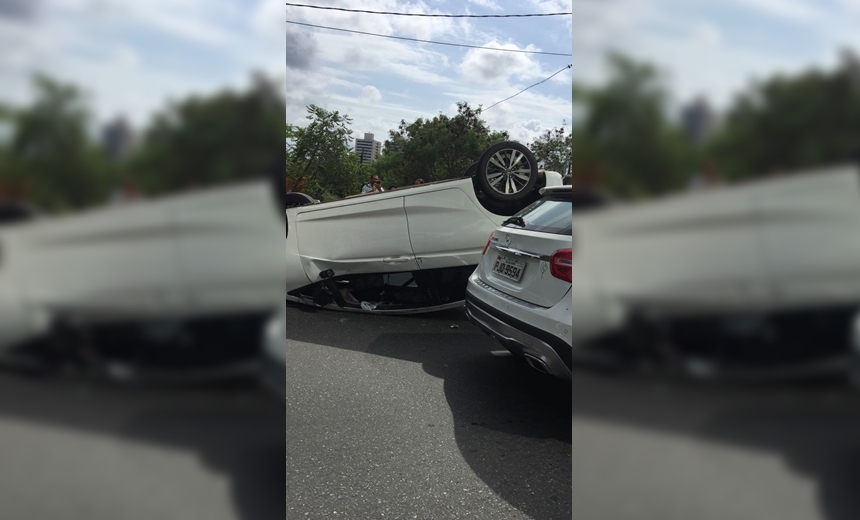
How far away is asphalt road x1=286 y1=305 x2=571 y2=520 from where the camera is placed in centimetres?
154

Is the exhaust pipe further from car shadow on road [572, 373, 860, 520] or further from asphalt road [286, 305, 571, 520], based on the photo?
car shadow on road [572, 373, 860, 520]

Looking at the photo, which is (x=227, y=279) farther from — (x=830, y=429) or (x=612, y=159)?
(x=830, y=429)

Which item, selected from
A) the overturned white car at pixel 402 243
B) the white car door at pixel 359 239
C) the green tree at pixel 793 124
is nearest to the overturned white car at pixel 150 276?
the green tree at pixel 793 124

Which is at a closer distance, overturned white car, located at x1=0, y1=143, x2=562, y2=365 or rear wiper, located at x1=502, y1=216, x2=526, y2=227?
overturned white car, located at x1=0, y1=143, x2=562, y2=365

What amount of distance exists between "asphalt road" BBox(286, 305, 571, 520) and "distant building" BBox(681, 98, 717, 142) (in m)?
1.12

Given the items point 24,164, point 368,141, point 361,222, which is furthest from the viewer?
point 361,222

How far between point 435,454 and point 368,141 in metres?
1.03

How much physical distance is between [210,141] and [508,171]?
164 centimetres

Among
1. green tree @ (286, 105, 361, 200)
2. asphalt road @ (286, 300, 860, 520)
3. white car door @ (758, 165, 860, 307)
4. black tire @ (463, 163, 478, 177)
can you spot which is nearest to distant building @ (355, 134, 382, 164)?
green tree @ (286, 105, 361, 200)

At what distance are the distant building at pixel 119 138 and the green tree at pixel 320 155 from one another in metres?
0.47

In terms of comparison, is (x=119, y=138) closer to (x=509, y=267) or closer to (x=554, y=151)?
(x=554, y=151)

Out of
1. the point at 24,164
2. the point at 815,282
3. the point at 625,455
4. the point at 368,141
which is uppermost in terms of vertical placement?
the point at 368,141

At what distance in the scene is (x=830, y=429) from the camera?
622mm

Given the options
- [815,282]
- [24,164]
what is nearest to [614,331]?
[815,282]
